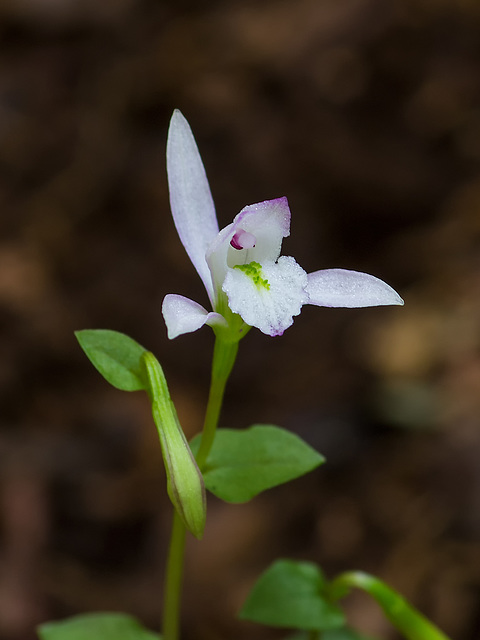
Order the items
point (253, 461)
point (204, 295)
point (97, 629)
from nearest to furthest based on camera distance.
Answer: point (253, 461), point (97, 629), point (204, 295)

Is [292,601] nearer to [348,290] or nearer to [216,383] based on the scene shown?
[216,383]

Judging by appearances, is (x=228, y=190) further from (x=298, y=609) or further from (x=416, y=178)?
(x=298, y=609)

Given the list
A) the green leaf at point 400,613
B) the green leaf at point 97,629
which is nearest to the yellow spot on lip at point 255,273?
the green leaf at point 400,613

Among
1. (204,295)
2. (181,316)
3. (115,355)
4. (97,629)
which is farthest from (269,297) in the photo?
(204,295)

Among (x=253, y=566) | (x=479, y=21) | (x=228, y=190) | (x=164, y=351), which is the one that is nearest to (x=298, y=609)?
(x=253, y=566)

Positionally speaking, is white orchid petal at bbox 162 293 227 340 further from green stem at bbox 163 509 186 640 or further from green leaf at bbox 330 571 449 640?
green leaf at bbox 330 571 449 640
